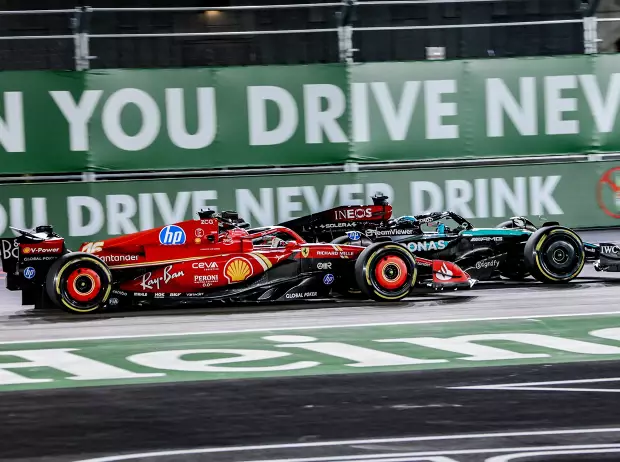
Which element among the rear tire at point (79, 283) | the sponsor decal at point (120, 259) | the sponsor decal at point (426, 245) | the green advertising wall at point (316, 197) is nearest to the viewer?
the rear tire at point (79, 283)

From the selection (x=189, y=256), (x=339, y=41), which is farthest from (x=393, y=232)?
(x=339, y=41)

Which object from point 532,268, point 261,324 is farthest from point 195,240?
point 532,268

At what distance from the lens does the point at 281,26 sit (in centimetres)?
2192

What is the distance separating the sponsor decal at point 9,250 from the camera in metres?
11.7

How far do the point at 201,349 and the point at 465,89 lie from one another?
9.11 meters

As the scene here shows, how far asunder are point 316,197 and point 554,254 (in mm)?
4448

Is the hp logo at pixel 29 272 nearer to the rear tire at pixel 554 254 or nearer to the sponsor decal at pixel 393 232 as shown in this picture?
the sponsor decal at pixel 393 232

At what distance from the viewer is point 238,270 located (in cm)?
1193

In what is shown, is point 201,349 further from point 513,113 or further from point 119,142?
point 513,113

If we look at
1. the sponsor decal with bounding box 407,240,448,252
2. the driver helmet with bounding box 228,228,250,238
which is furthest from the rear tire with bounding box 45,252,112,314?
the sponsor decal with bounding box 407,240,448,252

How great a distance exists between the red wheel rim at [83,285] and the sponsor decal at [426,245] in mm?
3490

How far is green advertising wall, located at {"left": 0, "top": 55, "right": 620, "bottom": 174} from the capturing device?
1664 centimetres

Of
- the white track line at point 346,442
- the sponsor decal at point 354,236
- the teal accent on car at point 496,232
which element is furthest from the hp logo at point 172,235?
the white track line at point 346,442

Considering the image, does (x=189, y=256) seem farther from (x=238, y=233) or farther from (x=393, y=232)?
(x=393, y=232)
